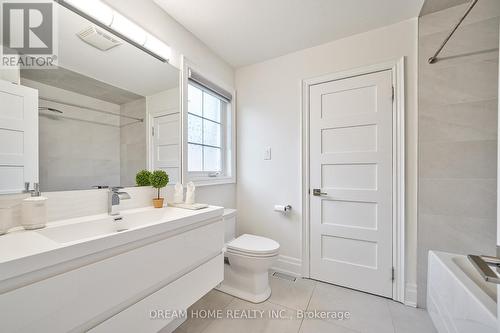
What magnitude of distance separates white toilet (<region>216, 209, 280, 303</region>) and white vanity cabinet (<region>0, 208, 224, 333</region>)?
1.23ft

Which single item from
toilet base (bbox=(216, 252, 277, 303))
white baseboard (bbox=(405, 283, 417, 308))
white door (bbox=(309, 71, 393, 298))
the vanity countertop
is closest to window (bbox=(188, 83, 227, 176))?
the vanity countertop

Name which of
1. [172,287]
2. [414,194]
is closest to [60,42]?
[172,287]

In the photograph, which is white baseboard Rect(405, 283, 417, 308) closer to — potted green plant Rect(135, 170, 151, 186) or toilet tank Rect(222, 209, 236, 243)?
toilet tank Rect(222, 209, 236, 243)

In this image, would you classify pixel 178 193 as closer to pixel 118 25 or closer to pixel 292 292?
pixel 118 25

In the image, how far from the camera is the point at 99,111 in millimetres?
1207

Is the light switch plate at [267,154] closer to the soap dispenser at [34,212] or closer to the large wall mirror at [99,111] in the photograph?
the large wall mirror at [99,111]

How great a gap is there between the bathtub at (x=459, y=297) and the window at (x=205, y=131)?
1.85 meters

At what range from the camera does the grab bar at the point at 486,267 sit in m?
0.66

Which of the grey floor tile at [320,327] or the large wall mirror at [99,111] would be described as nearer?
the large wall mirror at [99,111]

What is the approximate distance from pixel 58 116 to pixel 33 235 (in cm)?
59

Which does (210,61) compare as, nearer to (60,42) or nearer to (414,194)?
(60,42)

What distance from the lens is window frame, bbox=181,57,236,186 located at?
170cm

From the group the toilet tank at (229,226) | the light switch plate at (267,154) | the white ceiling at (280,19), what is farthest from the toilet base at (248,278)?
→ the white ceiling at (280,19)

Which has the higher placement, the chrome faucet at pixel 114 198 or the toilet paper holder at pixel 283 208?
the chrome faucet at pixel 114 198
